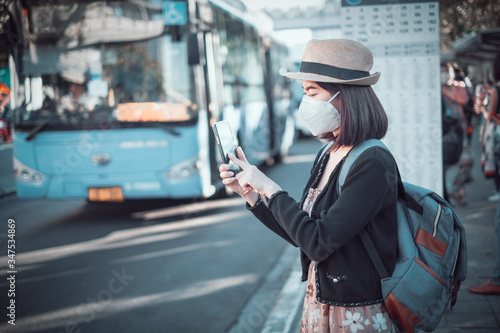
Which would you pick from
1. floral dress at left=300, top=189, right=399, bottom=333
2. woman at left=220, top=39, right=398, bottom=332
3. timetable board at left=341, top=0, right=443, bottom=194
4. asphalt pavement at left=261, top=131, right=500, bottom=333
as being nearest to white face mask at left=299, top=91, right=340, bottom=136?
woman at left=220, top=39, right=398, bottom=332

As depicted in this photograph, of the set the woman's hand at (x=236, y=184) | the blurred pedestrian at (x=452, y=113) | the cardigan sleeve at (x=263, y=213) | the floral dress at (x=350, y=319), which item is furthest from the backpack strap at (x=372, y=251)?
the blurred pedestrian at (x=452, y=113)

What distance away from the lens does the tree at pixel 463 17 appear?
620 cm

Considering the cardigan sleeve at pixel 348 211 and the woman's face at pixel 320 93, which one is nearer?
the cardigan sleeve at pixel 348 211

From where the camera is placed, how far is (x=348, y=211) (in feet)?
6.13

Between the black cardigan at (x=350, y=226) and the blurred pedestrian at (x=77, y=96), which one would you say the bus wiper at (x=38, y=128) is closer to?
the blurred pedestrian at (x=77, y=96)

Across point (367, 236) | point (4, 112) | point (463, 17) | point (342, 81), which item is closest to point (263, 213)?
point (367, 236)

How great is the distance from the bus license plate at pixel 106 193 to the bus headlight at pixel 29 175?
737mm

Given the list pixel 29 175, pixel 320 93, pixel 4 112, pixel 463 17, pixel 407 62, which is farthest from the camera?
pixel 4 112

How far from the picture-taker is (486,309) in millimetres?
4152

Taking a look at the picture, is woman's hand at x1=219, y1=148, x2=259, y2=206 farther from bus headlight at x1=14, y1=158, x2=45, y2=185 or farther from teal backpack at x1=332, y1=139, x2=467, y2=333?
bus headlight at x1=14, y1=158, x2=45, y2=185

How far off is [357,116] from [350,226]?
15.7 inches

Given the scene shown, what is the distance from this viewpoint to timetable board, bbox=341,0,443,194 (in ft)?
13.3

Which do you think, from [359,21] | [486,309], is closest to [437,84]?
[359,21]

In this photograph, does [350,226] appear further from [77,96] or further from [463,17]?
[77,96]
